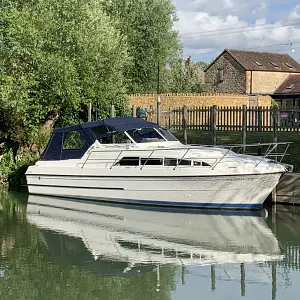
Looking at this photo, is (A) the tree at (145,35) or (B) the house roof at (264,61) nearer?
(A) the tree at (145,35)

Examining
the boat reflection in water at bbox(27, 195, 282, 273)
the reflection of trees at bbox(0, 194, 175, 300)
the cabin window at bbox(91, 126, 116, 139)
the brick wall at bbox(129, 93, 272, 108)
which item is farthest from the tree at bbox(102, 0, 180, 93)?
the reflection of trees at bbox(0, 194, 175, 300)

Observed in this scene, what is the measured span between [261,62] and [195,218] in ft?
123

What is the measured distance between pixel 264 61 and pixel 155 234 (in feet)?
131

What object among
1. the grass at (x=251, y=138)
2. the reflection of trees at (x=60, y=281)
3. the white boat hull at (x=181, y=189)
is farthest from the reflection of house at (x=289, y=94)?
the reflection of trees at (x=60, y=281)

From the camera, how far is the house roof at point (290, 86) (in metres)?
45.1

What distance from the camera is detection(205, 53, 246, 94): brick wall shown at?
4858 centimetres

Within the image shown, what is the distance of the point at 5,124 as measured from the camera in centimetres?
2253

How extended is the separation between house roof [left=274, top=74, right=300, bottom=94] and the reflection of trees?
35.9 meters

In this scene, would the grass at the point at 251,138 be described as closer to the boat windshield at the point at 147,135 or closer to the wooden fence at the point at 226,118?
the wooden fence at the point at 226,118

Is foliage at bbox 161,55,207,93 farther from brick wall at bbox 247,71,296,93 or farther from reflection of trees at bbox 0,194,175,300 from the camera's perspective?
reflection of trees at bbox 0,194,175,300

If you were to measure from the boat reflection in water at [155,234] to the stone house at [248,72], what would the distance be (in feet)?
108

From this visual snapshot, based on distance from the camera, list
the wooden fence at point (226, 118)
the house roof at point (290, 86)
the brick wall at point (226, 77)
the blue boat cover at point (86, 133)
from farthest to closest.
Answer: the brick wall at point (226, 77)
the house roof at point (290, 86)
the wooden fence at point (226, 118)
the blue boat cover at point (86, 133)

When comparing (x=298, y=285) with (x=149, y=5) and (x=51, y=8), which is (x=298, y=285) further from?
(x=149, y=5)

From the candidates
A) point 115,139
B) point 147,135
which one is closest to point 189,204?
point 147,135
